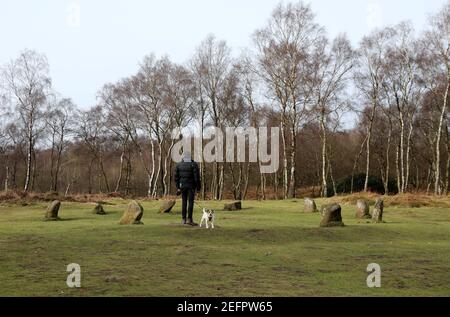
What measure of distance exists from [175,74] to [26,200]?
24.5m

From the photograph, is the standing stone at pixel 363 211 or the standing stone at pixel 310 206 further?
the standing stone at pixel 310 206

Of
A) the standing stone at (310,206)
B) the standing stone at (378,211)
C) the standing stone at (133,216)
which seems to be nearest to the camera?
the standing stone at (133,216)

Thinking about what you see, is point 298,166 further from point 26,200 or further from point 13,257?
point 13,257

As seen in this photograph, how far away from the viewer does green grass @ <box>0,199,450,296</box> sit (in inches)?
336

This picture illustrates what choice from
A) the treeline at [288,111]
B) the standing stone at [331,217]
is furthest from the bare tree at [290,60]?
the standing stone at [331,217]

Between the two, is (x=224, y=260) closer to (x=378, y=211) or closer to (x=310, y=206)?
(x=378, y=211)

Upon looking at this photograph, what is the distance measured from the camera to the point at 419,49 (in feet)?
153

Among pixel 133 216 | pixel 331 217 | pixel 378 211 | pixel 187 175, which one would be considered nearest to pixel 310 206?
pixel 378 211

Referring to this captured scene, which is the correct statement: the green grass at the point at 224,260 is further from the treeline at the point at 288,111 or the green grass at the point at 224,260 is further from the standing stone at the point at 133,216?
Result: the treeline at the point at 288,111

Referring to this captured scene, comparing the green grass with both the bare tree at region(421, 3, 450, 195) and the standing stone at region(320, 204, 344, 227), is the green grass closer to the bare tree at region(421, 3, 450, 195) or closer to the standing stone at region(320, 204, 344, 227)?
the standing stone at region(320, 204, 344, 227)

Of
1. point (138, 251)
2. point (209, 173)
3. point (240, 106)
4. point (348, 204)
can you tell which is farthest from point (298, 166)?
point (138, 251)

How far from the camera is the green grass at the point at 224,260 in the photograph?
8531 mm

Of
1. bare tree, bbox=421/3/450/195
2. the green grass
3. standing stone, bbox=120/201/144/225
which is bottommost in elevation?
the green grass

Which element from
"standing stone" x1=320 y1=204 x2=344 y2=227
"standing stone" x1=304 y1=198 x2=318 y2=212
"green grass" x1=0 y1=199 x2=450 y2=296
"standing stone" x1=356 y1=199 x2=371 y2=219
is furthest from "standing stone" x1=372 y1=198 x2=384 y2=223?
"standing stone" x1=304 y1=198 x2=318 y2=212
